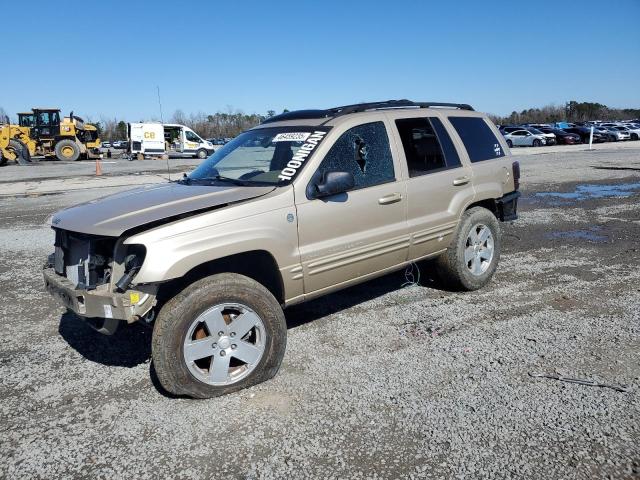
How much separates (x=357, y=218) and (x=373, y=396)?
140 cm

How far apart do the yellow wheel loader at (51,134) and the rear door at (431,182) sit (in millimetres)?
34492

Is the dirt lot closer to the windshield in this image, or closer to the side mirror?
the side mirror

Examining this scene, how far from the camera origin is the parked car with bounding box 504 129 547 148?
39.9 m

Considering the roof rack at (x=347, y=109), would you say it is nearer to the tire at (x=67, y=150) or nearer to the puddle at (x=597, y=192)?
the puddle at (x=597, y=192)

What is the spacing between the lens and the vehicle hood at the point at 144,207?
3.23m

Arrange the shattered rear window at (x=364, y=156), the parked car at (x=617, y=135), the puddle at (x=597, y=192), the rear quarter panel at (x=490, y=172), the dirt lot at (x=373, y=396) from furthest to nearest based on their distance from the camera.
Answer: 1. the parked car at (x=617, y=135)
2. the puddle at (x=597, y=192)
3. the rear quarter panel at (x=490, y=172)
4. the shattered rear window at (x=364, y=156)
5. the dirt lot at (x=373, y=396)

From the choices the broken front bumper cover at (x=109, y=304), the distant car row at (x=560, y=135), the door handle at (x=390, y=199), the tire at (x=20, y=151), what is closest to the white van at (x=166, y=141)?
the tire at (x=20, y=151)

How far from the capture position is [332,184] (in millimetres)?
3715

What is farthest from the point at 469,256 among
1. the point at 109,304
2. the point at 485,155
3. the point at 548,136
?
the point at 548,136

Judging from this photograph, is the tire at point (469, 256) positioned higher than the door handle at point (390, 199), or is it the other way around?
the door handle at point (390, 199)

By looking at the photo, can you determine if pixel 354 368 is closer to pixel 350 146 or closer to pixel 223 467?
pixel 223 467

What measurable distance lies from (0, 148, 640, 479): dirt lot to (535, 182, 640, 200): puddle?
6953 mm

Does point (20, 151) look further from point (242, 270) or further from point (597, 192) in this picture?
point (242, 270)

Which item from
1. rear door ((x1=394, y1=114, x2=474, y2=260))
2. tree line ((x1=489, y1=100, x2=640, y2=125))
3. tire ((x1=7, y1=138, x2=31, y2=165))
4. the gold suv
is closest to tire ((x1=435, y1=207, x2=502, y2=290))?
the gold suv
